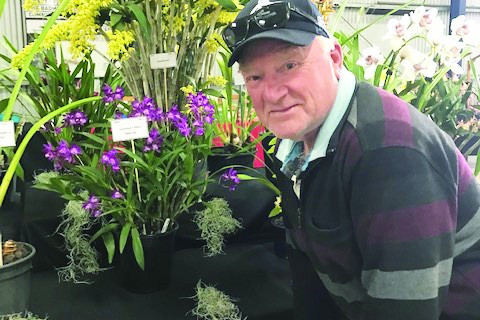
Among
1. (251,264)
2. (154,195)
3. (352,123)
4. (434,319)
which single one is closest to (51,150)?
(154,195)

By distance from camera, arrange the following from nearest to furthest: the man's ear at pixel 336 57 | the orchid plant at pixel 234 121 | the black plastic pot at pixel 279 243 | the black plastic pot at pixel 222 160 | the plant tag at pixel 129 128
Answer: the man's ear at pixel 336 57
the plant tag at pixel 129 128
the black plastic pot at pixel 279 243
the black plastic pot at pixel 222 160
the orchid plant at pixel 234 121

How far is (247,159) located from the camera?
5.05 ft

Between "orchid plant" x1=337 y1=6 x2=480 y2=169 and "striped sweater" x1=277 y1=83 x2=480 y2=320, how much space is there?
55cm

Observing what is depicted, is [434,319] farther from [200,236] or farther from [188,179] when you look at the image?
[200,236]

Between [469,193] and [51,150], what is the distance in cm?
89

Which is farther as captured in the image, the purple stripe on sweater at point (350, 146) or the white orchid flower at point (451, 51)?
the white orchid flower at point (451, 51)

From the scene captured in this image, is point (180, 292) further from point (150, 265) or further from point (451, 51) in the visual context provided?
point (451, 51)

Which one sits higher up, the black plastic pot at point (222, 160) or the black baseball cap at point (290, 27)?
the black baseball cap at point (290, 27)

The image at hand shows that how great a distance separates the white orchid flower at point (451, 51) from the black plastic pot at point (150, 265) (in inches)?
34.9

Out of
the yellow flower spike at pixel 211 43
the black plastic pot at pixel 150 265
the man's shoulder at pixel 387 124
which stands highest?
the yellow flower spike at pixel 211 43

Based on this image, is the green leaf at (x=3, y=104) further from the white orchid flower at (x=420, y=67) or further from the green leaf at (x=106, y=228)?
the white orchid flower at (x=420, y=67)

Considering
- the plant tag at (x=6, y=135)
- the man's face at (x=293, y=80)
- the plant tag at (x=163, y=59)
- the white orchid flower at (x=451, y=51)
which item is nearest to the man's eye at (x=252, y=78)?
the man's face at (x=293, y=80)

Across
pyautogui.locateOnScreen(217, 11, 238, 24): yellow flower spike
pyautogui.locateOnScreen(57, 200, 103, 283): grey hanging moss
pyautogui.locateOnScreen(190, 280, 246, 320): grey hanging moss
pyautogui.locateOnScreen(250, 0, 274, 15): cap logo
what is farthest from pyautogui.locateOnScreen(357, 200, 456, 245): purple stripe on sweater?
pyautogui.locateOnScreen(57, 200, 103, 283): grey hanging moss

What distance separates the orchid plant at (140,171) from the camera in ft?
3.50
